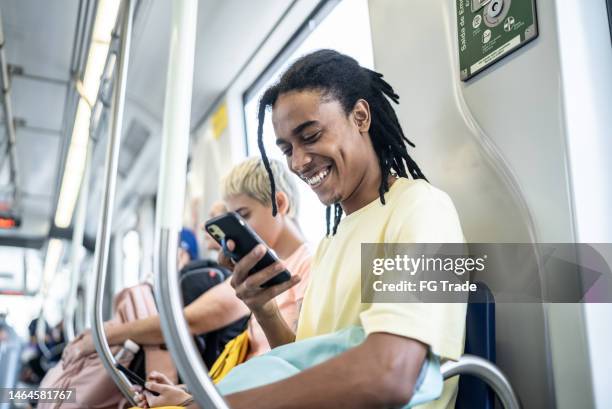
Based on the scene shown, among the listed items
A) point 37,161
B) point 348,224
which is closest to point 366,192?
point 348,224

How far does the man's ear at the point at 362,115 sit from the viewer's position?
1.05 m

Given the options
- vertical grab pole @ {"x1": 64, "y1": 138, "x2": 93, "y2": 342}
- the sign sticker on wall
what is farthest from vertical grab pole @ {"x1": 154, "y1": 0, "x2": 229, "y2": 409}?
vertical grab pole @ {"x1": 64, "y1": 138, "x2": 93, "y2": 342}

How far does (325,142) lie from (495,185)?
14.9 inches

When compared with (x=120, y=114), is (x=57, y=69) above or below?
above

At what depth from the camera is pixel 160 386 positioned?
3.64 ft

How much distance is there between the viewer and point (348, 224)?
1057mm

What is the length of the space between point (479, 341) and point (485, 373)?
0.28 ft

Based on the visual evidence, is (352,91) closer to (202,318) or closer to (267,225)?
(267,225)

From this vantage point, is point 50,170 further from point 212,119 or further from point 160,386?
point 160,386

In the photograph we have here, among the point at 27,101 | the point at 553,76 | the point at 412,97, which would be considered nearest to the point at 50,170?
the point at 27,101

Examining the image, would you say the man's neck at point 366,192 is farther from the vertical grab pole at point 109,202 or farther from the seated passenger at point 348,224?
the vertical grab pole at point 109,202

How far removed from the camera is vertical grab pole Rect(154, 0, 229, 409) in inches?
24.4

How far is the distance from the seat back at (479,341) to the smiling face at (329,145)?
10.5 inches

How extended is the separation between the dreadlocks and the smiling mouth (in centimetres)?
10
